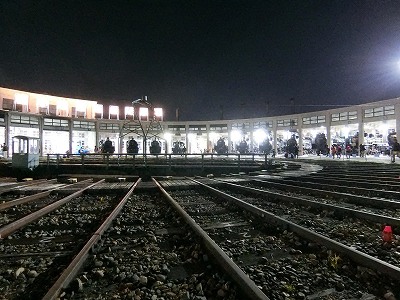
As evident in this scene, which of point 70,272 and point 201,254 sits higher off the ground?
point 70,272

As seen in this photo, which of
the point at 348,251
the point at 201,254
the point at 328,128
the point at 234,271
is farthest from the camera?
the point at 328,128

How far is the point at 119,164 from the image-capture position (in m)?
18.0

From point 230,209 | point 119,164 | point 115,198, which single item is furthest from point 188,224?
point 119,164

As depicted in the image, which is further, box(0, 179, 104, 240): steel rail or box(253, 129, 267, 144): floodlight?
box(253, 129, 267, 144): floodlight

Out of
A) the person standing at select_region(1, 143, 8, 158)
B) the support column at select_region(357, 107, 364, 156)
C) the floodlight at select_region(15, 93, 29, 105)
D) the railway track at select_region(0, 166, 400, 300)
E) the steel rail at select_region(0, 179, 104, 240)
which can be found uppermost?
the floodlight at select_region(15, 93, 29, 105)

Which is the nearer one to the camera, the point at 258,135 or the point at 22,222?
the point at 22,222

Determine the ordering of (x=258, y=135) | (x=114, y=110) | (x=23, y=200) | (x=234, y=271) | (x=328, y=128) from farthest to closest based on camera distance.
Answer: (x=114, y=110) < (x=258, y=135) < (x=328, y=128) < (x=23, y=200) < (x=234, y=271)

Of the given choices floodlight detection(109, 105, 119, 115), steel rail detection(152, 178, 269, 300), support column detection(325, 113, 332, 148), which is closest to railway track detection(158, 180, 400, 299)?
steel rail detection(152, 178, 269, 300)

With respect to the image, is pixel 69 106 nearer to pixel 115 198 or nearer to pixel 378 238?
pixel 115 198

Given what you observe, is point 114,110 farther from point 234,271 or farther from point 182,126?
point 234,271

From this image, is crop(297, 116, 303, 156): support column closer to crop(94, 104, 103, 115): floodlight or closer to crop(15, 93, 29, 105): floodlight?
crop(94, 104, 103, 115): floodlight

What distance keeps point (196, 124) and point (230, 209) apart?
140ft

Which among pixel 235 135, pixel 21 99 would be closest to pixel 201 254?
pixel 21 99

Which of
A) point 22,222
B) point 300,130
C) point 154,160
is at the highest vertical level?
point 300,130
